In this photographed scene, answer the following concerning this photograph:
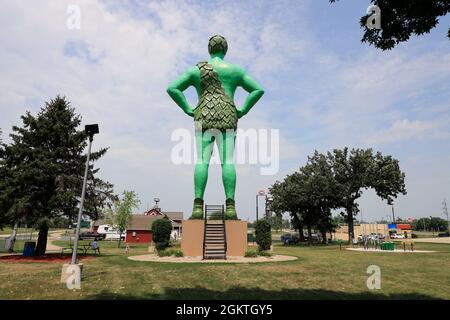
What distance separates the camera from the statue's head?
18641 millimetres

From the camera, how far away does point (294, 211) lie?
44438mm

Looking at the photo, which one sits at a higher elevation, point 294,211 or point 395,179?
point 395,179

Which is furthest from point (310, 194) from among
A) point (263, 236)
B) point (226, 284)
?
point (226, 284)

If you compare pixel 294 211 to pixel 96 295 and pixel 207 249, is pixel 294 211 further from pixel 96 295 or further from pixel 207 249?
pixel 96 295

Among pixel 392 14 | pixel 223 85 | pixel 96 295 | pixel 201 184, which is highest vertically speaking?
pixel 223 85

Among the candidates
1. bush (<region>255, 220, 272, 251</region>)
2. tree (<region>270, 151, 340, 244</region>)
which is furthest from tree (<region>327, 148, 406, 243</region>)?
bush (<region>255, 220, 272, 251</region>)

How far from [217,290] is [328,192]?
1256 inches

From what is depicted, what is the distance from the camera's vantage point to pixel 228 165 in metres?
18.1

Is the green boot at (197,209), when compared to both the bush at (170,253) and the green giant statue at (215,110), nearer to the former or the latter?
the green giant statue at (215,110)

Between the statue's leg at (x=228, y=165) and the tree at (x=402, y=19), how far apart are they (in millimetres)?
11654

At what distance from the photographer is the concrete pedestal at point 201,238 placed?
1712 cm

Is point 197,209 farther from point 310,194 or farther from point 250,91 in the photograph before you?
point 310,194

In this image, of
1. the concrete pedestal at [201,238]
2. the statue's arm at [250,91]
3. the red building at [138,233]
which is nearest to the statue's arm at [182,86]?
the statue's arm at [250,91]
